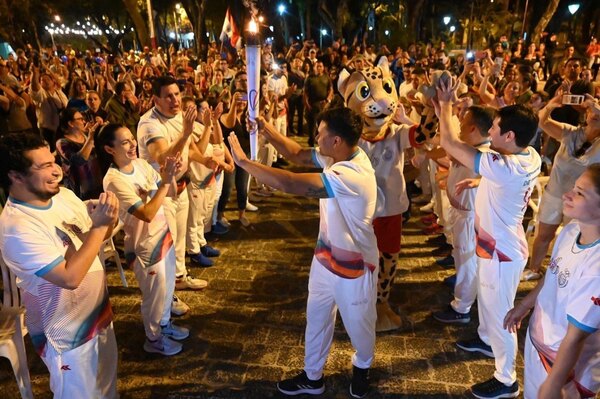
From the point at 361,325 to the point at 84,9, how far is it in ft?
127

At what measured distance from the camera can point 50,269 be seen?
2322 millimetres

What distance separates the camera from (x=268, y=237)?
6574 millimetres

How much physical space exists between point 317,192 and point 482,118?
215 cm

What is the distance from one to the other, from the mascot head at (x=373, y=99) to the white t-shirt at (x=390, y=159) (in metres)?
0.08

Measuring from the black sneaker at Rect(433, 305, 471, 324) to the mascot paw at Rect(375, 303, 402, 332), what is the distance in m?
0.41

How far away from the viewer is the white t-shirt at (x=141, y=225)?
3.52m

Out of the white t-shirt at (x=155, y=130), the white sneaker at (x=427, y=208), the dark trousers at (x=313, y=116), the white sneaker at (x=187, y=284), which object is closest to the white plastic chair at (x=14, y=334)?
the white t-shirt at (x=155, y=130)

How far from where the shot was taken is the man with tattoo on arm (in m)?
2.80

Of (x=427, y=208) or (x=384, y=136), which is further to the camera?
(x=427, y=208)

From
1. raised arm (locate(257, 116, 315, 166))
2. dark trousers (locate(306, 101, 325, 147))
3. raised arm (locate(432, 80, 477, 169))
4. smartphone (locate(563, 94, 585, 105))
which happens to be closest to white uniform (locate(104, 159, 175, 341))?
raised arm (locate(257, 116, 315, 166))

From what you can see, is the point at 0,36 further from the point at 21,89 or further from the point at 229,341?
the point at 229,341

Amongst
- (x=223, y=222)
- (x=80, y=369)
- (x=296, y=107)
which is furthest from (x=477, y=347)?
(x=296, y=107)

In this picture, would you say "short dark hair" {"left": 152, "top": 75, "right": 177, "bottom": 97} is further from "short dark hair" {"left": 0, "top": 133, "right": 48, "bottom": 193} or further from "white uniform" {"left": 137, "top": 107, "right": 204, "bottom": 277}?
"short dark hair" {"left": 0, "top": 133, "right": 48, "bottom": 193}

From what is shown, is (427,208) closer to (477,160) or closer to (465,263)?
(465,263)
